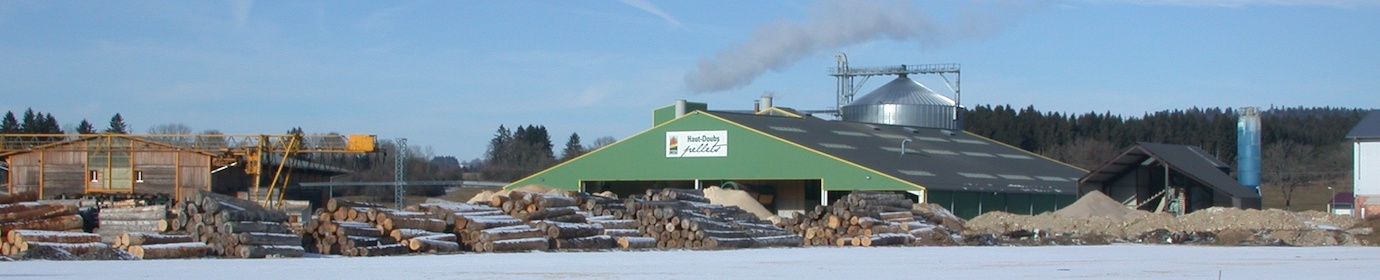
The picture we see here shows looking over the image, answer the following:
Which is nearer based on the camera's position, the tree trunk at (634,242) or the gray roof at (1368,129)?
the tree trunk at (634,242)

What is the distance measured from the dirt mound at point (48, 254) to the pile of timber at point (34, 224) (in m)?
0.09

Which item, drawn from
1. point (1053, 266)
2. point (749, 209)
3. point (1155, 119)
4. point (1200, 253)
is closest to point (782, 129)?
point (749, 209)

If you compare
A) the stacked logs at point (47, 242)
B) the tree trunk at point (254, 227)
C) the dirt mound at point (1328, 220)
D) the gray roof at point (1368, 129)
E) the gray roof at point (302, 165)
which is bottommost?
the dirt mound at point (1328, 220)

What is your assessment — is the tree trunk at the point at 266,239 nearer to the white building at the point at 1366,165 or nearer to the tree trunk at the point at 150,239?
the tree trunk at the point at 150,239

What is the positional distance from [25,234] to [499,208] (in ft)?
32.2

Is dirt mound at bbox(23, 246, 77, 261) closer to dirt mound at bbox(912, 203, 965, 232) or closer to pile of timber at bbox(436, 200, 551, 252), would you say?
pile of timber at bbox(436, 200, 551, 252)

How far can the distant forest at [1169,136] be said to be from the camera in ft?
342

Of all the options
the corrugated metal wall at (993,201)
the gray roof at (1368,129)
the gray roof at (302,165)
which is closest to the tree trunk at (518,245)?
the corrugated metal wall at (993,201)

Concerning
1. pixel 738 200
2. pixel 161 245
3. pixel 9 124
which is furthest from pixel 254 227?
pixel 9 124

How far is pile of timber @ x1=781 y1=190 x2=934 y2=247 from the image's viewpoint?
3303cm

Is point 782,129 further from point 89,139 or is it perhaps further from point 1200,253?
point 1200,253

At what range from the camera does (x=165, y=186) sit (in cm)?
5341

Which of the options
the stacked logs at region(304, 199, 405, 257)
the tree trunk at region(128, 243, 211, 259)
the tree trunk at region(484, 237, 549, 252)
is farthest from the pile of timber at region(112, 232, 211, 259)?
the tree trunk at region(484, 237, 549, 252)

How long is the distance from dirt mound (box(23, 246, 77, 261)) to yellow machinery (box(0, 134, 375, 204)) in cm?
2936
